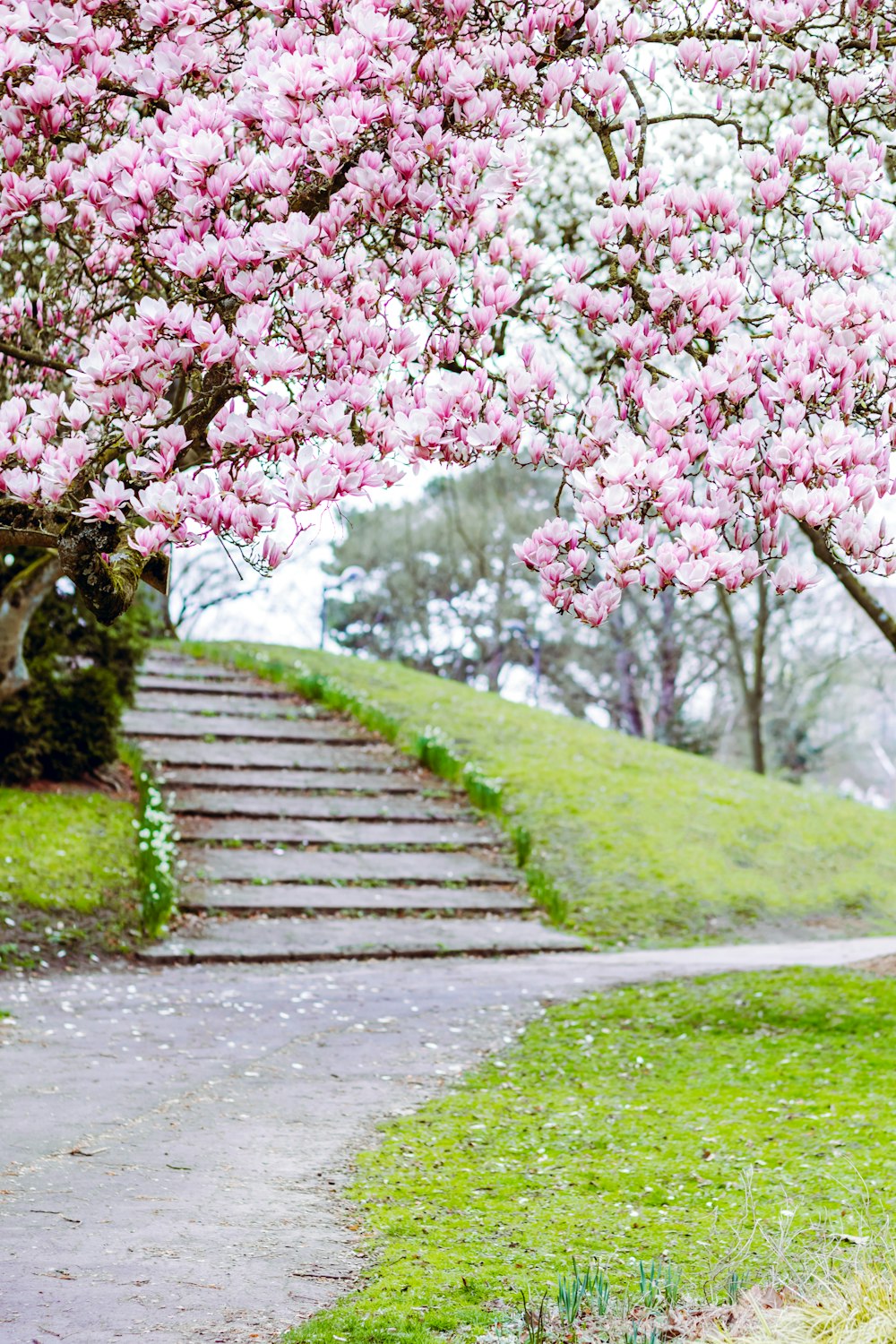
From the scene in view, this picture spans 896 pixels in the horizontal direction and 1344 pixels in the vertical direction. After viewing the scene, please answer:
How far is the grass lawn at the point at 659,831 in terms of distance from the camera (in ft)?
40.4

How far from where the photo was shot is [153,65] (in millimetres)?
4125

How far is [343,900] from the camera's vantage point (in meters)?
11.0

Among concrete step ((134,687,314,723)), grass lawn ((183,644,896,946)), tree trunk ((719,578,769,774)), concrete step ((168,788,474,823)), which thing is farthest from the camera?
tree trunk ((719,578,769,774))

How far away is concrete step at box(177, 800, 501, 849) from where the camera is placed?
39.4 feet

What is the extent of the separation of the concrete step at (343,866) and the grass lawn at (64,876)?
766 mm

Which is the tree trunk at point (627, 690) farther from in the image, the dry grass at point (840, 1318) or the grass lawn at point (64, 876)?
the dry grass at point (840, 1318)

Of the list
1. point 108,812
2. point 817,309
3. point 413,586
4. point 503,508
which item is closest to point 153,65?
point 817,309

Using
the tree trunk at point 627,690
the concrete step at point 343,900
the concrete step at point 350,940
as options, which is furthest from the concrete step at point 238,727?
the tree trunk at point 627,690

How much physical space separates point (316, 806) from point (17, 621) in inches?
165

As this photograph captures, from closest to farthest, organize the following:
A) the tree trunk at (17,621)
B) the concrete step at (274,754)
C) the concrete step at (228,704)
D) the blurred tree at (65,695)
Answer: the tree trunk at (17,621) → the blurred tree at (65,695) → the concrete step at (274,754) → the concrete step at (228,704)

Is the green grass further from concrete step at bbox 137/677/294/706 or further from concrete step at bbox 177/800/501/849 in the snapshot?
concrete step at bbox 137/677/294/706

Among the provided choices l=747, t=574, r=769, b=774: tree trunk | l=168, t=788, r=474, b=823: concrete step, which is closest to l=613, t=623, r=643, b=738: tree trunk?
l=747, t=574, r=769, b=774: tree trunk

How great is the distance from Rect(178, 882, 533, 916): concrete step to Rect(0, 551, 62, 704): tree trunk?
2.26 m

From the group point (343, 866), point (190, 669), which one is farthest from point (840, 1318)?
point (190, 669)
